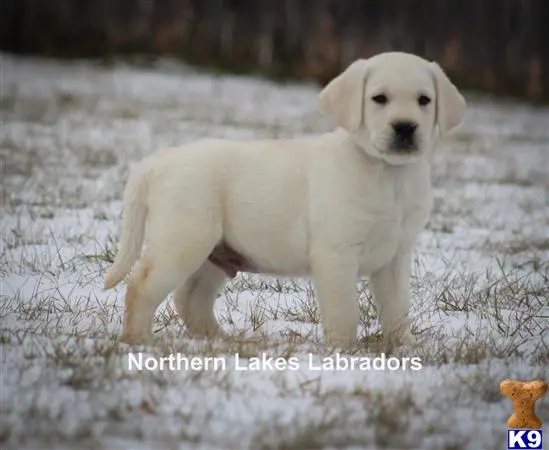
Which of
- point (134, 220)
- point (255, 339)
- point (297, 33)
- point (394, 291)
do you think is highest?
point (297, 33)

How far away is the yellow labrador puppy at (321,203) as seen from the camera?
4324mm

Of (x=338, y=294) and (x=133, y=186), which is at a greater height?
(x=133, y=186)

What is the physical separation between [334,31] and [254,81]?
237cm

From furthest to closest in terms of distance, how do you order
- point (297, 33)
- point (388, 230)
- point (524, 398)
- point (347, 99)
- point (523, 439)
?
point (297, 33) → point (347, 99) → point (388, 230) → point (524, 398) → point (523, 439)

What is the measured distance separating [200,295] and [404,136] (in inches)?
51.0

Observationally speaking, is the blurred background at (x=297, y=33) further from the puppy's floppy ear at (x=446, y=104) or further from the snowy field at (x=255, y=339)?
the puppy's floppy ear at (x=446, y=104)

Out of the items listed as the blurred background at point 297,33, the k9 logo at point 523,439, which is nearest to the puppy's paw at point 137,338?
the k9 logo at point 523,439

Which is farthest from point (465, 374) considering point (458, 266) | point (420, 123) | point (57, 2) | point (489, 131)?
point (57, 2)

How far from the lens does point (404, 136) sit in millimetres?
4316

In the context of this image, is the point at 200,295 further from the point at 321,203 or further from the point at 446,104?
the point at 446,104

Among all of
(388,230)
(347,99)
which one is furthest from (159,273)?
(347,99)

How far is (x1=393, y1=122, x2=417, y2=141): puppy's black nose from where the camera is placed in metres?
4.30

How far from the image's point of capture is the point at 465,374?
151 inches

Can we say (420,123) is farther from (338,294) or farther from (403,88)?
(338,294)
